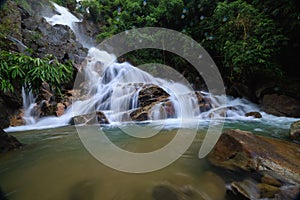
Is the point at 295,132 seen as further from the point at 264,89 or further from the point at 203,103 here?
the point at 264,89

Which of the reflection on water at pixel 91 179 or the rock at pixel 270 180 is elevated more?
the rock at pixel 270 180

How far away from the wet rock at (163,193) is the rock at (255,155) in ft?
2.86

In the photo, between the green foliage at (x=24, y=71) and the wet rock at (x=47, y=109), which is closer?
the green foliage at (x=24, y=71)

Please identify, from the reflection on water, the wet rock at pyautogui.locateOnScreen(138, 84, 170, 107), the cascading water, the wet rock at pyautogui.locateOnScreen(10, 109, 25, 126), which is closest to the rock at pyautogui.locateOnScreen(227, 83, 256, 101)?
the cascading water

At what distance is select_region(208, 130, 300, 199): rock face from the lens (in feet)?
5.22

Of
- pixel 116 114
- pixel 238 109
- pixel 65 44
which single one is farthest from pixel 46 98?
pixel 238 109

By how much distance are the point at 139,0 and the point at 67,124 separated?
10641 mm

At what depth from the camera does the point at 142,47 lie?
37.2 ft

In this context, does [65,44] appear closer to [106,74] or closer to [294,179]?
[106,74]

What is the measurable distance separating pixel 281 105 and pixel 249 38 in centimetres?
287

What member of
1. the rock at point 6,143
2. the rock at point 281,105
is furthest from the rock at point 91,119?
the rock at point 281,105

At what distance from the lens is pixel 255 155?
209 cm

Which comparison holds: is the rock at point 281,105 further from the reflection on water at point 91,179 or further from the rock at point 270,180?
the rock at point 270,180

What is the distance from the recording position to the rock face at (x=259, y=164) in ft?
5.22
